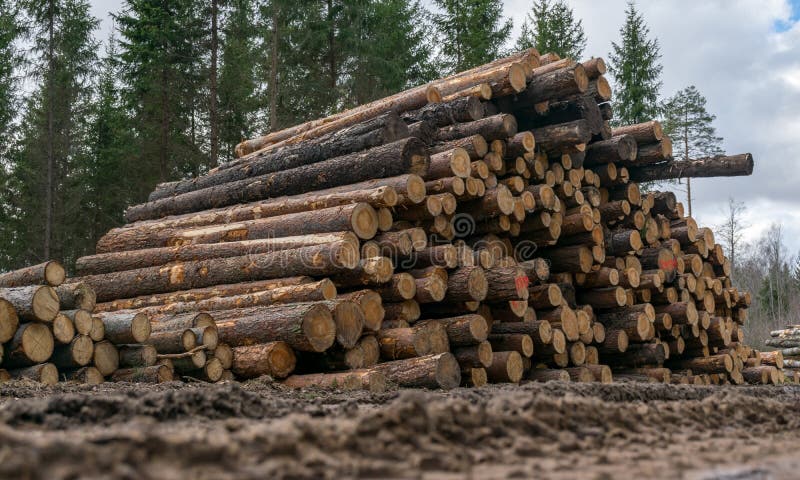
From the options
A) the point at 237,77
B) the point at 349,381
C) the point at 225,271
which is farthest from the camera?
the point at 237,77

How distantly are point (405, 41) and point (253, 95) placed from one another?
5577mm

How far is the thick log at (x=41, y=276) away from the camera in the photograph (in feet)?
25.3

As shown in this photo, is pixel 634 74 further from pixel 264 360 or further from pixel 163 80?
pixel 264 360

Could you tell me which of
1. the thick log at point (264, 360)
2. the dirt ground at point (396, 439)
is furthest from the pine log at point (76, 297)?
the dirt ground at point (396, 439)

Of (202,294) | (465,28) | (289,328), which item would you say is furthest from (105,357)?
(465,28)

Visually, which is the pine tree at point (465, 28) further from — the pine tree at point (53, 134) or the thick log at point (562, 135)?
the thick log at point (562, 135)

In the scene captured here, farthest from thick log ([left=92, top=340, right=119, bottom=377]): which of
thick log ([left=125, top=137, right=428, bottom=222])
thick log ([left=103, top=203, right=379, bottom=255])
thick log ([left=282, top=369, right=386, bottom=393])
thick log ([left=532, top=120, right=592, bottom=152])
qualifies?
thick log ([left=532, top=120, right=592, bottom=152])

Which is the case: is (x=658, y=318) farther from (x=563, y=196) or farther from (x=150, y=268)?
(x=150, y=268)

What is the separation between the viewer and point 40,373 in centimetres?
666

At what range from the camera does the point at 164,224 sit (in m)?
10.2

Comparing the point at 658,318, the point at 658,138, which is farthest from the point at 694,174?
the point at 658,318

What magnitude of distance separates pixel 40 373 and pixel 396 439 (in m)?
5.09

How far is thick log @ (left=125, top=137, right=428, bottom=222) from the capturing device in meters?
8.16

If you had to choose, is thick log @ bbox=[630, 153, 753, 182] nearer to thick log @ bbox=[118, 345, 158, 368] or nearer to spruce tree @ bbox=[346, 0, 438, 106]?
thick log @ bbox=[118, 345, 158, 368]
